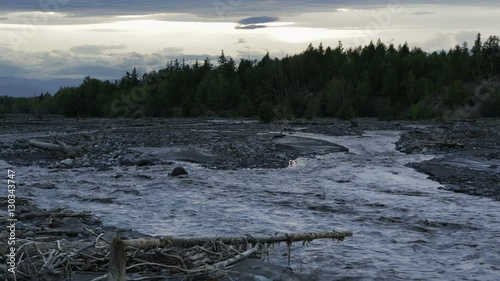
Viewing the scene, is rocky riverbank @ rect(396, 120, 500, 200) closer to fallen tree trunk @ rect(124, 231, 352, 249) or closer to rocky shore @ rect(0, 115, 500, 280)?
rocky shore @ rect(0, 115, 500, 280)

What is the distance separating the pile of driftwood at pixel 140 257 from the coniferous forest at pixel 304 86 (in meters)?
93.3

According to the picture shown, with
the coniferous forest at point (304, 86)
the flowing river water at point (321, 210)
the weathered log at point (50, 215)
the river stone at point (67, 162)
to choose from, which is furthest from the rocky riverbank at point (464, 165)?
the coniferous forest at point (304, 86)

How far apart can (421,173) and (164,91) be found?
363 feet

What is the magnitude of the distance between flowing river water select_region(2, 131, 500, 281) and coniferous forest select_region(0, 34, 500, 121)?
8194 centimetres

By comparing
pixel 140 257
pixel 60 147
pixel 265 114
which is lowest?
pixel 140 257

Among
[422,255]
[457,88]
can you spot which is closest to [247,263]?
[422,255]

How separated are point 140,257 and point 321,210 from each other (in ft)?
23.7

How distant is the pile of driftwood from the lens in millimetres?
7488

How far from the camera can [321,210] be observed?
563 inches

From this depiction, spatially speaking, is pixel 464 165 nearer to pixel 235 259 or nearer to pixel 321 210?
pixel 321 210

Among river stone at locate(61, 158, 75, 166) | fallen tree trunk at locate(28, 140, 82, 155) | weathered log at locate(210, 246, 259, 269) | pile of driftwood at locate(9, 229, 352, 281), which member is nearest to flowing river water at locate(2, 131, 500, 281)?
weathered log at locate(210, 246, 259, 269)

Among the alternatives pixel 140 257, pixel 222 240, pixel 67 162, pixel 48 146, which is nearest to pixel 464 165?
pixel 67 162

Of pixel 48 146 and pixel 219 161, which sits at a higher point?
pixel 48 146

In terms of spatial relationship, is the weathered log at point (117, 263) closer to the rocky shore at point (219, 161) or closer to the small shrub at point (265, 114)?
the rocky shore at point (219, 161)
